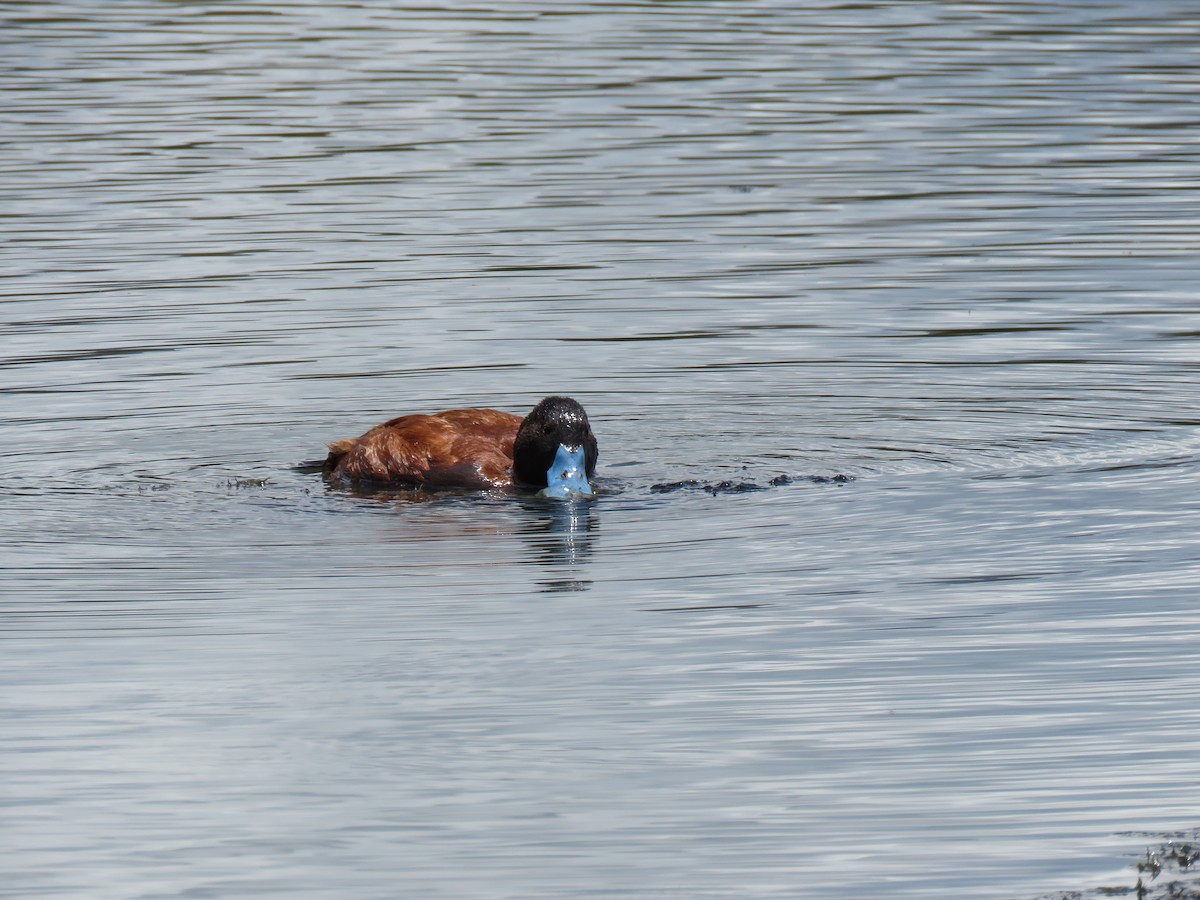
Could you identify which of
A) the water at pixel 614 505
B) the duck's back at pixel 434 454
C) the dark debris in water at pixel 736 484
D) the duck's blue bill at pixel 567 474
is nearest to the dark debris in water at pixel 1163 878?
the water at pixel 614 505

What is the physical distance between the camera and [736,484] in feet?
36.0

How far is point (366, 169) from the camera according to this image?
22.0 m

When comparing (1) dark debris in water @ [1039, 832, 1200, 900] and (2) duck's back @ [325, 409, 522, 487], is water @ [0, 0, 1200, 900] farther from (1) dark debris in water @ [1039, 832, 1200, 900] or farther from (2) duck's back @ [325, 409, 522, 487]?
(2) duck's back @ [325, 409, 522, 487]

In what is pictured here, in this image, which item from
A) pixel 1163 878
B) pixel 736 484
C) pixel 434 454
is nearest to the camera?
pixel 1163 878

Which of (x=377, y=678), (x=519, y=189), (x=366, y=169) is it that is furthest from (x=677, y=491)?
(x=366, y=169)

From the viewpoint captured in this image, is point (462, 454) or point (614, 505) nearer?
point (614, 505)

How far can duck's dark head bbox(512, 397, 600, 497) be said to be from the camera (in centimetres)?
1080

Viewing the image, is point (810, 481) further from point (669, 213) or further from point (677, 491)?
point (669, 213)

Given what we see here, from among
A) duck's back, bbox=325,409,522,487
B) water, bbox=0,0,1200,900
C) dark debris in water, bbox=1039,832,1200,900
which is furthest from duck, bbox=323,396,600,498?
dark debris in water, bbox=1039,832,1200,900

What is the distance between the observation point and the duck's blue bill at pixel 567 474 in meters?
10.8

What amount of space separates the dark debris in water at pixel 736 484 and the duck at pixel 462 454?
1.29ft

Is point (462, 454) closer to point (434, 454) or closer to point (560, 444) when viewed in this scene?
point (434, 454)

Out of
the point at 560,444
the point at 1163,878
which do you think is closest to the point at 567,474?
the point at 560,444

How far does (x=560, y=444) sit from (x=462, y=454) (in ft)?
2.34
